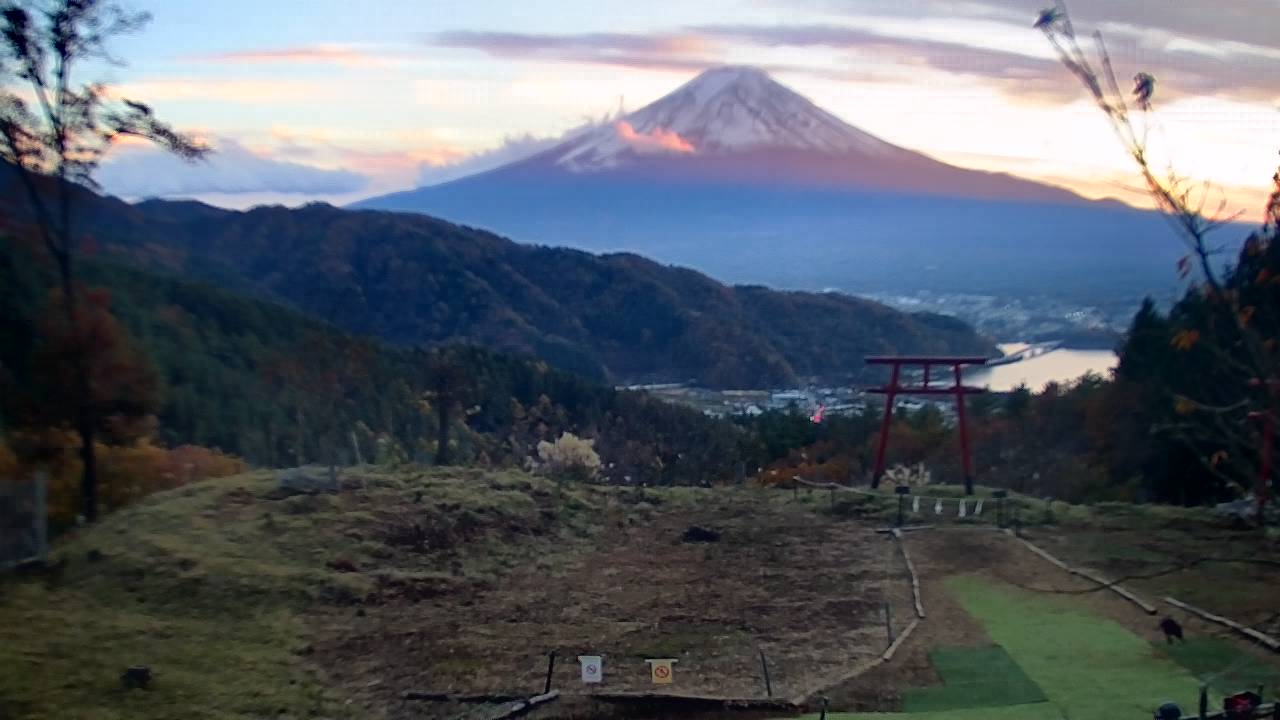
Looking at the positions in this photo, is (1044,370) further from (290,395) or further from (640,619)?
(640,619)

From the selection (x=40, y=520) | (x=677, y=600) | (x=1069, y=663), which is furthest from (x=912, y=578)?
(x=40, y=520)

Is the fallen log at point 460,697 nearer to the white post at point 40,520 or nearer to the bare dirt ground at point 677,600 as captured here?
the bare dirt ground at point 677,600

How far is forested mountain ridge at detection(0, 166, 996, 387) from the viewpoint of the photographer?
3984 centimetres

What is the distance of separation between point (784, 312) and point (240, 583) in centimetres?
3725

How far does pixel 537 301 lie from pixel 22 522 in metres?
40.1

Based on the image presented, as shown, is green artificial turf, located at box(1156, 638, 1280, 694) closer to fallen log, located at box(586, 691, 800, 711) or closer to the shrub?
fallen log, located at box(586, 691, 800, 711)

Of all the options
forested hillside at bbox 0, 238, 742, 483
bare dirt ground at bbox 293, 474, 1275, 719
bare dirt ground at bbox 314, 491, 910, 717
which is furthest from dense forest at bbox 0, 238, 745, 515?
bare dirt ground at bbox 314, 491, 910, 717

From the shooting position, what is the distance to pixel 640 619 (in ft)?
30.8

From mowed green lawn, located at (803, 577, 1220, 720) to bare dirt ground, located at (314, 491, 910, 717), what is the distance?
827 mm

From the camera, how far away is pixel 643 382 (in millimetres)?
42188

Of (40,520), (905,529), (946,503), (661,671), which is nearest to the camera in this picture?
(661,671)

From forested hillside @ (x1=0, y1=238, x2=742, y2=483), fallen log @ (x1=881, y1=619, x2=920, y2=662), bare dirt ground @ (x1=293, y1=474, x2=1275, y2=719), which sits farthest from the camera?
forested hillside @ (x1=0, y1=238, x2=742, y2=483)

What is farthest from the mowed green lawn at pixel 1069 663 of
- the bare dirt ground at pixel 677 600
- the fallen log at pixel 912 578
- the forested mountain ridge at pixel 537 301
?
the forested mountain ridge at pixel 537 301

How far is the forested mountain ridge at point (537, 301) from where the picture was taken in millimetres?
39844
